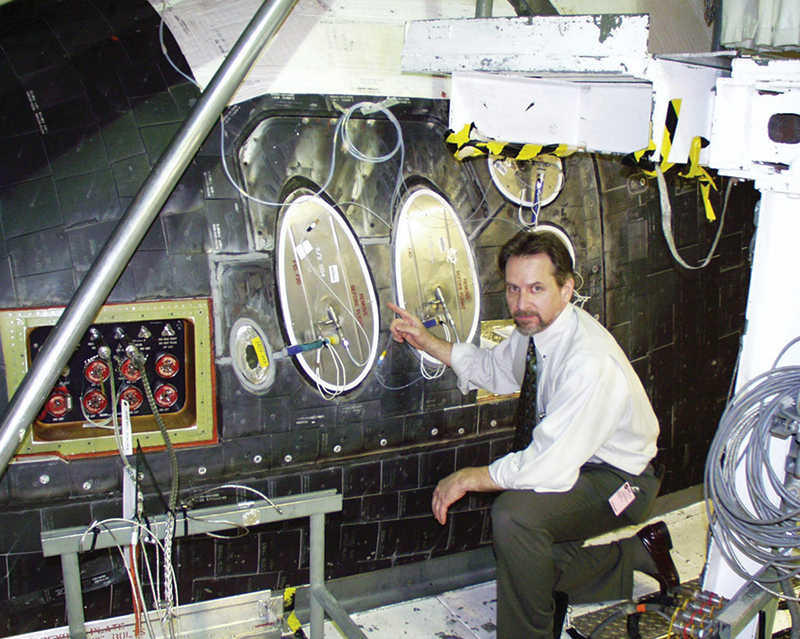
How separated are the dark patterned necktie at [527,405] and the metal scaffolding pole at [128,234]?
1.51m

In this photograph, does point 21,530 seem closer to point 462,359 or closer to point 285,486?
point 285,486

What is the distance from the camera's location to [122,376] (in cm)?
262

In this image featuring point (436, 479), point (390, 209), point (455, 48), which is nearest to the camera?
point (455, 48)

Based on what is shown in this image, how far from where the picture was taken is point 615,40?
7.33ft

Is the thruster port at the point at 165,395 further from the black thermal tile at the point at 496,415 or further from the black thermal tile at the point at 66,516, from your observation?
the black thermal tile at the point at 496,415

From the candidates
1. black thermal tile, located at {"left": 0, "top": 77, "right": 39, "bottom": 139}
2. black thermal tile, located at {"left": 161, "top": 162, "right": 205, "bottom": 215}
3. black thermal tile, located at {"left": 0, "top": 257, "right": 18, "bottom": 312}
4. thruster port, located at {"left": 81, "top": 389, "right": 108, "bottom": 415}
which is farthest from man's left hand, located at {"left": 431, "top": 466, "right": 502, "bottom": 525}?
black thermal tile, located at {"left": 0, "top": 77, "right": 39, "bottom": 139}

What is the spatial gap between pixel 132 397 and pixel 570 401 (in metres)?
1.55

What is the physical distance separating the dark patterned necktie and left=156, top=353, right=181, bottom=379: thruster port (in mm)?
1359

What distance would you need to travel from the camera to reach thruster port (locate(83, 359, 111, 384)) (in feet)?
8.46

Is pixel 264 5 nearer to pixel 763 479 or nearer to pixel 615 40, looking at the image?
pixel 615 40

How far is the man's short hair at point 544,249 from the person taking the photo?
296 cm

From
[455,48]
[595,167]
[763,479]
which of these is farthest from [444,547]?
[455,48]

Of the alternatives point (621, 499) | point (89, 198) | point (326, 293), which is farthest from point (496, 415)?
point (89, 198)

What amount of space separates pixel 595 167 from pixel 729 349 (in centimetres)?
142
